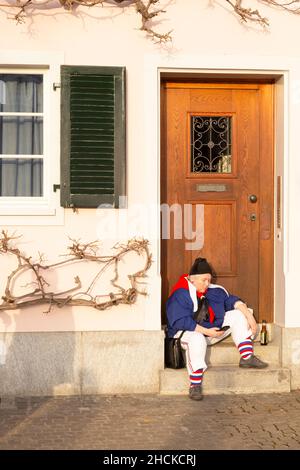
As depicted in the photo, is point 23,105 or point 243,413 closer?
point 243,413

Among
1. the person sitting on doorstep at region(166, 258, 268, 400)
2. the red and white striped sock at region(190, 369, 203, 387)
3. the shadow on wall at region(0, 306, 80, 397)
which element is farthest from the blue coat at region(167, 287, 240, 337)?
the shadow on wall at region(0, 306, 80, 397)

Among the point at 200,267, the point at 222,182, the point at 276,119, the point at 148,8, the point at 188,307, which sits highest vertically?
the point at 148,8

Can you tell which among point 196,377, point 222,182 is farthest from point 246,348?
point 222,182

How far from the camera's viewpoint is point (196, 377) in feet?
22.5

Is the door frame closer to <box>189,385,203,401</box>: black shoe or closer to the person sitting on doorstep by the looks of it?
the person sitting on doorstep

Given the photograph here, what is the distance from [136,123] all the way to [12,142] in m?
1.17

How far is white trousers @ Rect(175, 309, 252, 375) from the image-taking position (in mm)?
6879

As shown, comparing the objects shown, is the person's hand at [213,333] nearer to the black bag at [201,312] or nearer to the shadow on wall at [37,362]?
the black bag at [201,312]

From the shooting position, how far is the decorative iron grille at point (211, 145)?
25.2 feet

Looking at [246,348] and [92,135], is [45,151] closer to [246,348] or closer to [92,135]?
[92,135]

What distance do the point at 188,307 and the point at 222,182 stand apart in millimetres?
1338

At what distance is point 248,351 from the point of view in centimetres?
712

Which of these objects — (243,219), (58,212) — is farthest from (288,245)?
(58,212)
